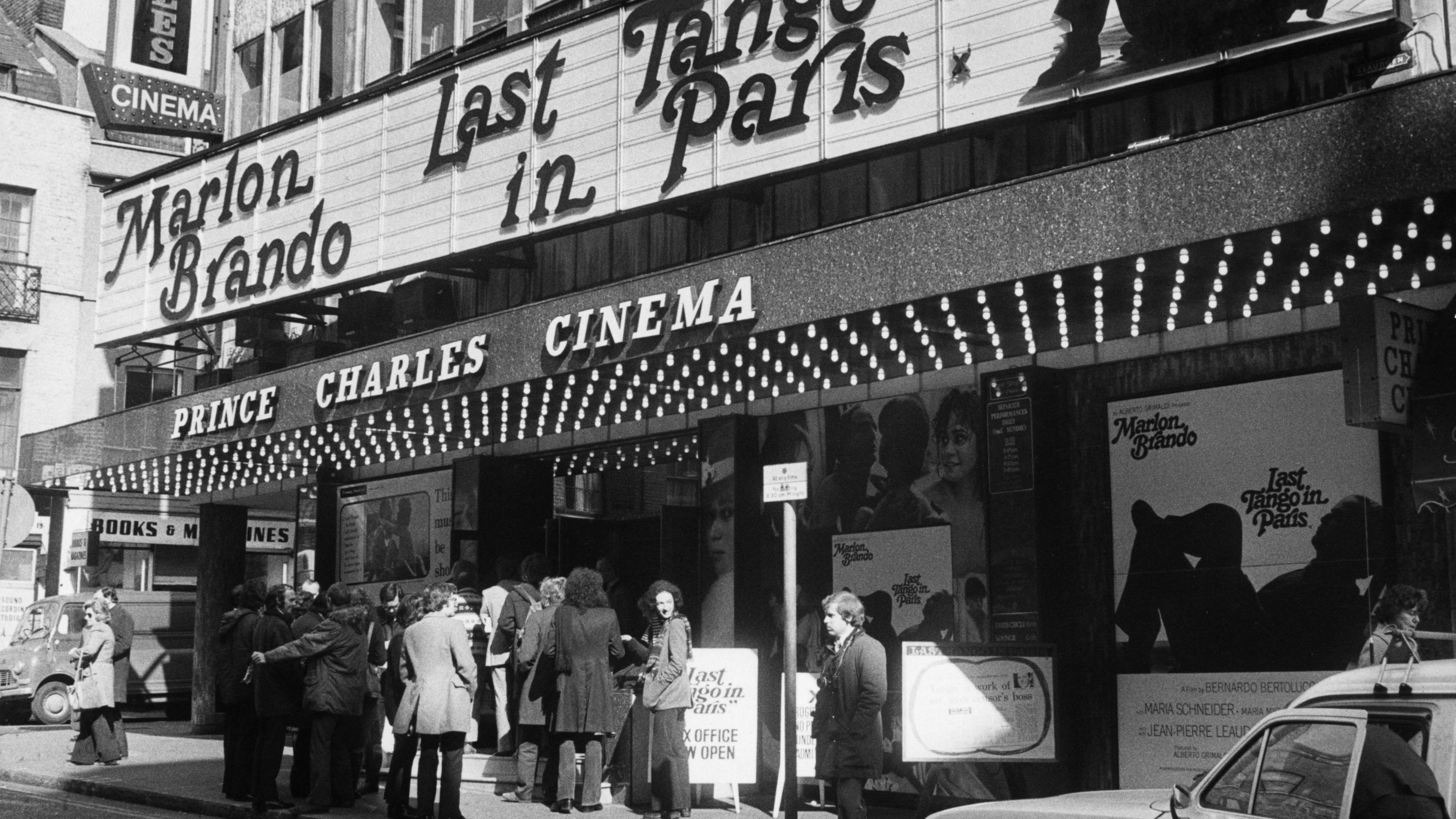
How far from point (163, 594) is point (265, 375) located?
12.0 m

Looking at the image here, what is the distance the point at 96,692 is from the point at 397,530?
4.45 metres

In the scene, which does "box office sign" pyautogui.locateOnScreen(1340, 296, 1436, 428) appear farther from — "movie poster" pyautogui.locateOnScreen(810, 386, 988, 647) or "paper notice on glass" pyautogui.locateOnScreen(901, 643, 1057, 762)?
"movie poster" pyautogui.locateOnScreen(810, 386, 988, 647)

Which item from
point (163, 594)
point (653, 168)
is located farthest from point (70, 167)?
point (653, 168)

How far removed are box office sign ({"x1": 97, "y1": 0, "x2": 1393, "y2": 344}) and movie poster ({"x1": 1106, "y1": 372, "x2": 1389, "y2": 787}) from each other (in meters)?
2.70

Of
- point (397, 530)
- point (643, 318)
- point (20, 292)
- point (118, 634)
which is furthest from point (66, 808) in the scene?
point (20, 292)

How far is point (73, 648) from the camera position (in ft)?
78.2

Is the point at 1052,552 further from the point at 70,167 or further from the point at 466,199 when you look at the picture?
the point at 70,167

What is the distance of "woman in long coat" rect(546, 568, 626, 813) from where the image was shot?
12.7 meters

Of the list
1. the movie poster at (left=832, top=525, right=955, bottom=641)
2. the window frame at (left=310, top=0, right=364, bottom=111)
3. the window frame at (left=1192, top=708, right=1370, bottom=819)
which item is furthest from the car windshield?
the window frame at (left=1192, top=708, right=1370, bottom=819)

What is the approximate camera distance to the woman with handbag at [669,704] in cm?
1259

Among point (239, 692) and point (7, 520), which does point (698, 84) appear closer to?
point (239, 692)

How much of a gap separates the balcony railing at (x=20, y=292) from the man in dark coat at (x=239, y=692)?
81.7 ft

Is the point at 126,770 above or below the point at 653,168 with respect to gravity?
below

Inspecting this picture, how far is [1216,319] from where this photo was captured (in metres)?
11.7
